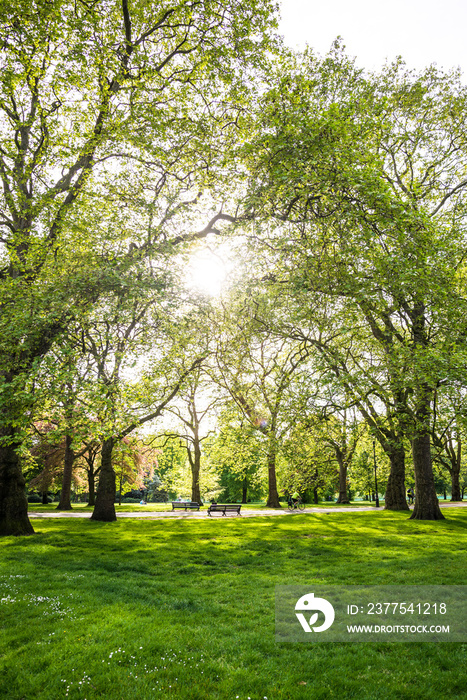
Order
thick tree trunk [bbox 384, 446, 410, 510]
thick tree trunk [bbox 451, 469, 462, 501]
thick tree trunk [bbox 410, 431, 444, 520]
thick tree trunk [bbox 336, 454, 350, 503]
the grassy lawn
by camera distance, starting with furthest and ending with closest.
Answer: thick tree trunk [bbox 451, 469, 462, 501]
thick tree trunk [bbox 336, 454, 350, 503]
thick tree trunk [bbox 384, 446, 410, 510]
thick tree trunk [bbox 410, 431, 444, 520]
the grassy lawn

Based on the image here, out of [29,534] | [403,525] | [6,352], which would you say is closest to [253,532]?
[403,525]

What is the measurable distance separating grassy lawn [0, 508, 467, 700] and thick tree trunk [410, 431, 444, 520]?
781 centimetres

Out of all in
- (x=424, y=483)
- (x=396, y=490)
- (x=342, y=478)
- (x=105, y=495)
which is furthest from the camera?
(x=342, y=478)

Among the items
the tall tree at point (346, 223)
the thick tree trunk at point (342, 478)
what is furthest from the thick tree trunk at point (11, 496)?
the thick tree trunk at point (342, 478)

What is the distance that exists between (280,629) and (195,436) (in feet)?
98.3

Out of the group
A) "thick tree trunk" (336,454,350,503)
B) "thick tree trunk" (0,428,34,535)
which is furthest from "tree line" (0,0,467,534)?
"thick tree trunk" (336,454,350,503)

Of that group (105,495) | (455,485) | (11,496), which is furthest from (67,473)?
(455,485)

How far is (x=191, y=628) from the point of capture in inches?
248

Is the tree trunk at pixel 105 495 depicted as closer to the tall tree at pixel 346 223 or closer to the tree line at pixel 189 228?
the tree line at pixel 189 228

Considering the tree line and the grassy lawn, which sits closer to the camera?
the grassy lawn

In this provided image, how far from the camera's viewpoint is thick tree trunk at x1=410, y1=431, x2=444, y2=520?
20969 mm

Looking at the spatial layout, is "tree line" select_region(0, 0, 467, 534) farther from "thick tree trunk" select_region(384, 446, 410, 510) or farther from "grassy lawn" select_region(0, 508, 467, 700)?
"thick tree trunk" select_region(384, 446, 410, 510)

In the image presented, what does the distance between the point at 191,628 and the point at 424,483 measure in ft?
62.5

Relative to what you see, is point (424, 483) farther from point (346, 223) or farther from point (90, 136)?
point (90, 136)
